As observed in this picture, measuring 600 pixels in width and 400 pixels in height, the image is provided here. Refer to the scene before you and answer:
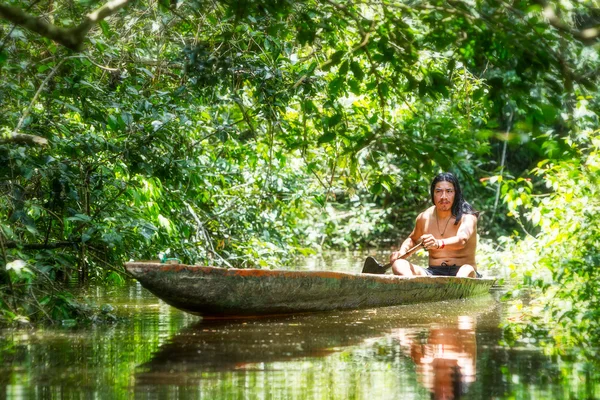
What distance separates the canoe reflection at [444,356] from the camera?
4137 millimetres

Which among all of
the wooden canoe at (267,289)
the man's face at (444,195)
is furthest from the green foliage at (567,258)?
the man's face at (444,195)

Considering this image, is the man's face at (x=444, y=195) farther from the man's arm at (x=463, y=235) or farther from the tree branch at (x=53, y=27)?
the tree branch at (x=53, y=27)

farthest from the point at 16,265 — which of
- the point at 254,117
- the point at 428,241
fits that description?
the point at 428,241

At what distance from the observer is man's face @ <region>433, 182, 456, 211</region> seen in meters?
8.94

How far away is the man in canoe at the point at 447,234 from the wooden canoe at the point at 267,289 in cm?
71

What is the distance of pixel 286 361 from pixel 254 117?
13.3 ft

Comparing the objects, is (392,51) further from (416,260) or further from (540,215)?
(416,260)

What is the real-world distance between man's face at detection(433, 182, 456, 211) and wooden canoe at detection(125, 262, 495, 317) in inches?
42.6

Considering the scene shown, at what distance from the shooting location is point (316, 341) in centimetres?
568

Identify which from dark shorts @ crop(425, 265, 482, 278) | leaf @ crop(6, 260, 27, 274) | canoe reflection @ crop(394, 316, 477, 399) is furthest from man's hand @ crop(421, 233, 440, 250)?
leaf @ crop(6, 260, 27, 274)

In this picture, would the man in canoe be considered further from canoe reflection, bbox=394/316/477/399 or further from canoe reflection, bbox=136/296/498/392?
canoe reflection, bbox=394/316/477/399

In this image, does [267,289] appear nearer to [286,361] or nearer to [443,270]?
[286,361]

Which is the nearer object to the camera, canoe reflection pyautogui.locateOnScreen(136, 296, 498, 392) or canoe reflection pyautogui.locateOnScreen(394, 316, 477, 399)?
canoe reflection pyautogui.locateOnScreen(394, 316, 477, 399)

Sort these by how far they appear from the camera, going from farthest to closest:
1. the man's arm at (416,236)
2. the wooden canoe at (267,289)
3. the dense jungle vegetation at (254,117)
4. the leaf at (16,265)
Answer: the man's arm at (416,236) < the wooden canoe at (267,289) < the leaf at (16,265) < the dense jungle vegetation at (254,117)
